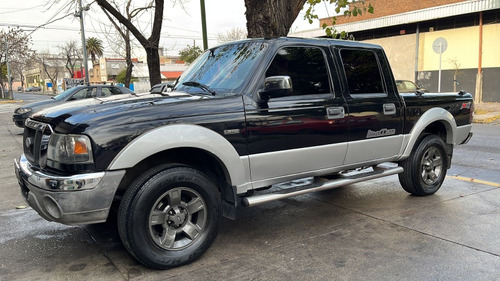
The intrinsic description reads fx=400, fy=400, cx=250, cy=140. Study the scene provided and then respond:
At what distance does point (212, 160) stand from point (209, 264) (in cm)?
96

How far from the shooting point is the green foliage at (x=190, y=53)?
6581 cm

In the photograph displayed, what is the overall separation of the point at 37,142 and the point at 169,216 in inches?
52.9

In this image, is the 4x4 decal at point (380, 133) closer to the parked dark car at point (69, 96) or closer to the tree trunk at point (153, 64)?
the parked dark car at point (69, 96)

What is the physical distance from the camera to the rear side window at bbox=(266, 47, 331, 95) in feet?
13.7

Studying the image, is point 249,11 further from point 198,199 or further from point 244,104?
point 198,199

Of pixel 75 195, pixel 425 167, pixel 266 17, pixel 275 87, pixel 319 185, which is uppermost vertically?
pixel 266 17

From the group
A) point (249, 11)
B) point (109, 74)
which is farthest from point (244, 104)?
point (109, 74)

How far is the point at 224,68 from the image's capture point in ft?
14.2

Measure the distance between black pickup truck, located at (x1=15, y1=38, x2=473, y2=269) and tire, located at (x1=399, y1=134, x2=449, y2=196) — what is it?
0.07m

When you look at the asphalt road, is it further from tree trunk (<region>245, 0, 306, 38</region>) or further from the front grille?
tree trunk (<region>245, 0, 306, 38</region>)

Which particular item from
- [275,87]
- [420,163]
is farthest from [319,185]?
[420,163]

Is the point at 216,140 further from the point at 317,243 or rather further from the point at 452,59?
the point at 452,59

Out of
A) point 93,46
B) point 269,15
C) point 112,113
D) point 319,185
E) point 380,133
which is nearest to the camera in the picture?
point 112,113

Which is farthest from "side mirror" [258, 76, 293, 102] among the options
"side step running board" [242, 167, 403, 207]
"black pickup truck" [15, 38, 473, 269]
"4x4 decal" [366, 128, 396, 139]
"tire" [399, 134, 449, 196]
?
"tire" [399, 134, 449, 196]
